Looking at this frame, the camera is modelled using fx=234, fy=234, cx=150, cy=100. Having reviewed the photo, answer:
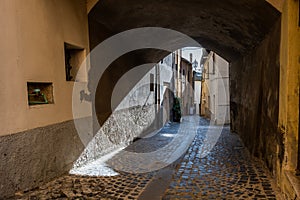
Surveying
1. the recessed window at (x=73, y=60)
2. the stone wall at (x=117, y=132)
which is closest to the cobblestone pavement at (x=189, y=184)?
the stone wall at (x=117, y=132)

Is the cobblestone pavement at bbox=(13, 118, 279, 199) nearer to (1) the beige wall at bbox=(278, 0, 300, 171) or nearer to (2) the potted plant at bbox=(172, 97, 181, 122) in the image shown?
(1) the beige wall at bbox=(278, 0, 300, 171)

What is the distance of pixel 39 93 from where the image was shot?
3.18m

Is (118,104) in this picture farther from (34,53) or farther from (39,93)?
(34,53)

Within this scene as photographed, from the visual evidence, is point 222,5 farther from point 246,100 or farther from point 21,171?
point 21,171

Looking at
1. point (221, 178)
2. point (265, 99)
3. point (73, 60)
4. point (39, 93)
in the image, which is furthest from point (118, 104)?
point (265, 99)

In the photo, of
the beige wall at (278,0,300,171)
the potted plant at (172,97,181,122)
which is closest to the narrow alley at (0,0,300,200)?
the beige wall at (278,0,300,171)

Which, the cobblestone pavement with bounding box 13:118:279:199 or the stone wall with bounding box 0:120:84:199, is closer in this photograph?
the stone wall with bounding box 0:120:84:199

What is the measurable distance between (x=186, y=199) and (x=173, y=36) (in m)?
4.58

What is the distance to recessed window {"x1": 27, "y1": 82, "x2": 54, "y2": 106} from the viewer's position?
10.0 feet

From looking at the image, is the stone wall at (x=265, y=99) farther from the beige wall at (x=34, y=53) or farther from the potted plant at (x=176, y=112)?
the potted plant at (x=176, y=112)

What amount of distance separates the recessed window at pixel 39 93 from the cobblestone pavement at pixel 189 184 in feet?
3.70

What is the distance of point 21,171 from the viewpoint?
9.05ft

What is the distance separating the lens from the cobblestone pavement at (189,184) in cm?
295

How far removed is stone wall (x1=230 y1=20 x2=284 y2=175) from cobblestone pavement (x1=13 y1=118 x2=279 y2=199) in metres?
0.36
